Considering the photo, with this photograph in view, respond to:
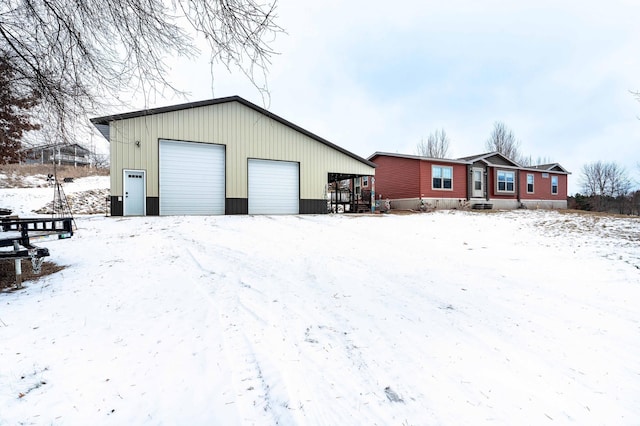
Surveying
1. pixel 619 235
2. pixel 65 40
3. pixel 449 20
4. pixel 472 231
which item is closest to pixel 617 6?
pixel 449 20

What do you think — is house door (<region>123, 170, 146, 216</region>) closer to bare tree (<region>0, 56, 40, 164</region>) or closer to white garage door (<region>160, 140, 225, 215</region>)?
white garage door (<region>160, 140, 225, 215</region>)

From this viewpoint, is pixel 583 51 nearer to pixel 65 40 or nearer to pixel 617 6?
pixel 617 6

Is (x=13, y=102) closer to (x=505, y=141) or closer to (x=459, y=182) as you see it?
(x=459, y=182)

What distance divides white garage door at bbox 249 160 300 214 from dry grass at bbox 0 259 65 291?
33.0 feet

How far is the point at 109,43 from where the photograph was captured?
3.60 meters

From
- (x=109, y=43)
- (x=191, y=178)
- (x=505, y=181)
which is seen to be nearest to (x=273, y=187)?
(x=191, y=178)

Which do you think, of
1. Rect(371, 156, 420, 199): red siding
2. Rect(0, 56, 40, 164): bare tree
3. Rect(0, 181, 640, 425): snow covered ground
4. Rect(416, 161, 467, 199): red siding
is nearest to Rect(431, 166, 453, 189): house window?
Rect(416, 161, 467, 199): red siding

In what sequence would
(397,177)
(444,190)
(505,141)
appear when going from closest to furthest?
(444,190)
(397,177)
(505,141)

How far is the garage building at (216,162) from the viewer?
491 inches

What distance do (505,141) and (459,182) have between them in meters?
25.8

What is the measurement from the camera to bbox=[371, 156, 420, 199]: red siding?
20.6 metres

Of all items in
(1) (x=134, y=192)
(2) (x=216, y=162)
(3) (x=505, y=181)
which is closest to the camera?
(1) (x=134, y=192)

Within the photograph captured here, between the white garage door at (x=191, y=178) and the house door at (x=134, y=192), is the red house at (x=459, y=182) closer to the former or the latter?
the white garage door at (x=191, y=178)

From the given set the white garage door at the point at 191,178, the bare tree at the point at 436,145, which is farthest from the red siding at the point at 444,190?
the bare tree at the point at 436,145
